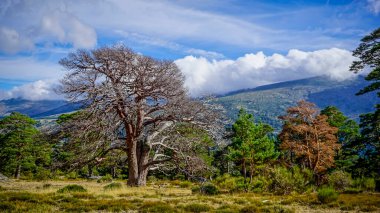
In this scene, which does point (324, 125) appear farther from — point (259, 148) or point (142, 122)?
point (142, 122)

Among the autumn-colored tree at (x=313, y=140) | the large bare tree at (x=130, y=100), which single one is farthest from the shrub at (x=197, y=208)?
the autumn-colored tree at (x=313, y=140)

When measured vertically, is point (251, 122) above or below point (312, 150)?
above

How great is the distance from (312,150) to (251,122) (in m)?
8.42

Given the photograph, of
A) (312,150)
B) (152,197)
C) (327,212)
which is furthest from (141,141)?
(312,150)

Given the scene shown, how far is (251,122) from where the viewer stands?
4362 cm

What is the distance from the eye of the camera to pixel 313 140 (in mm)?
43594

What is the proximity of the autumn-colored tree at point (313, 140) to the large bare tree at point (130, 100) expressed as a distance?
2196cm

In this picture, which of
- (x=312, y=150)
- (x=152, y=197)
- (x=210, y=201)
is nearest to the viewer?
(x=210, y=201)

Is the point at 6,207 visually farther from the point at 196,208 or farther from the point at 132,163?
the point at 132,163

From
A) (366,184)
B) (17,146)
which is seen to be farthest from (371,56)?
(17,146)

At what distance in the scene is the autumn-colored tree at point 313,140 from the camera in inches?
1645

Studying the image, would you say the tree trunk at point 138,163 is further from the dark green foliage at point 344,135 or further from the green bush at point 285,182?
the dark green foliage at point 344,135

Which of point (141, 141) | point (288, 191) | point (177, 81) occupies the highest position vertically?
point (177, 81)

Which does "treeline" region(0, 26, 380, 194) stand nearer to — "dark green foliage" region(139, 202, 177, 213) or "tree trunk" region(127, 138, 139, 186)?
"tree trunk" region(127, 138, 139, 186)
